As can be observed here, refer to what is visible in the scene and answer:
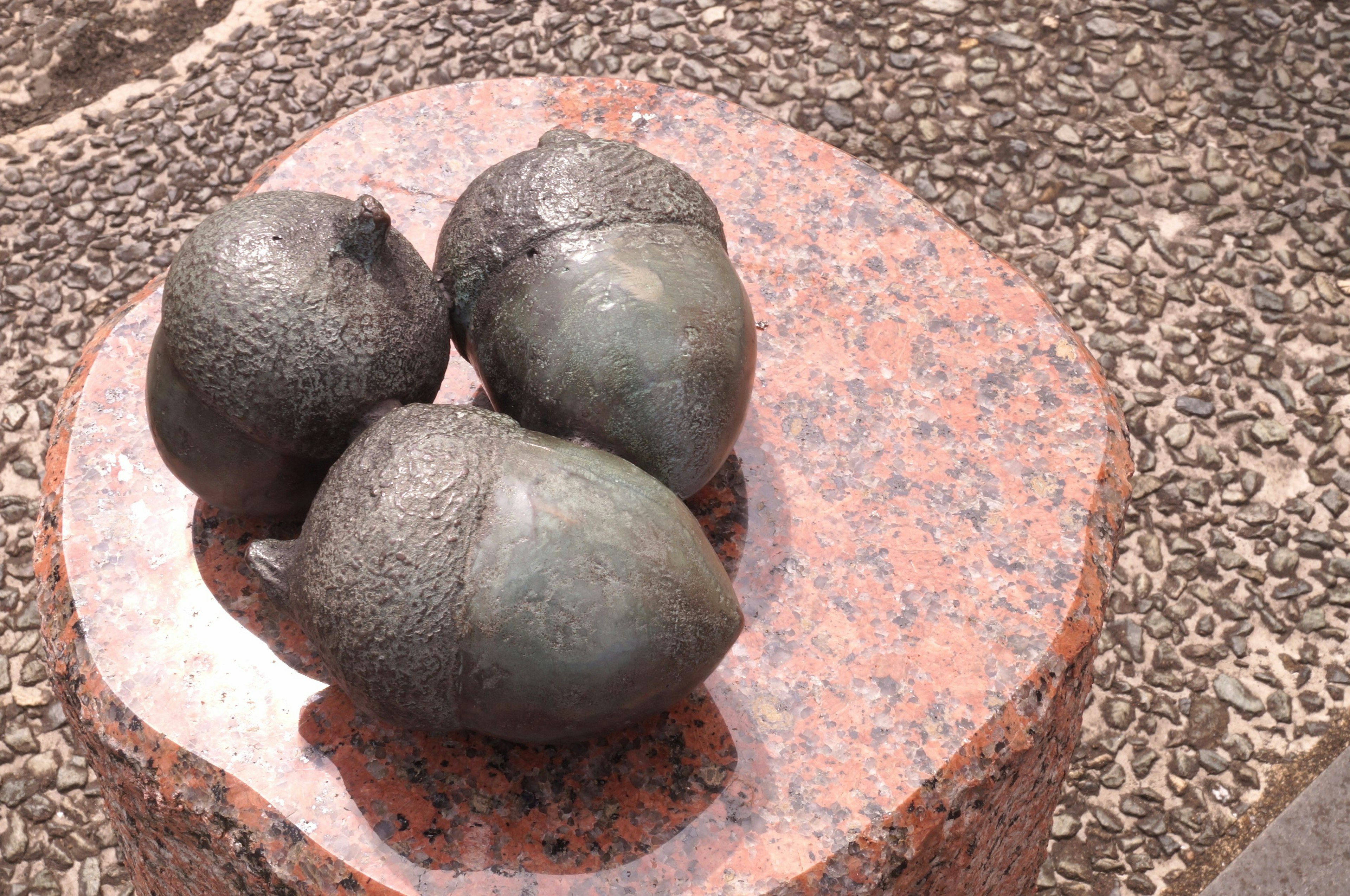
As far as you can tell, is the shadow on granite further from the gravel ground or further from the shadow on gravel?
the shadow on gravel

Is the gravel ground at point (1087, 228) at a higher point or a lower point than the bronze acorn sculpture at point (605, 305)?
lower

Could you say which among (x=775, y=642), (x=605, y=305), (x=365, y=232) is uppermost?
(x=365, y=232)

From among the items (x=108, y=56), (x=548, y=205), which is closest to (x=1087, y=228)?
(x=548, y=205)

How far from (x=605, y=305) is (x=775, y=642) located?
626mm

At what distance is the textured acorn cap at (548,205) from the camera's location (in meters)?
1.85

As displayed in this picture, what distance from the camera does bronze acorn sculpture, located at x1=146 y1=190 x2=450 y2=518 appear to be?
169cm

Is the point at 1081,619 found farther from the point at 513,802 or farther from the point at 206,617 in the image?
the point at 206,617

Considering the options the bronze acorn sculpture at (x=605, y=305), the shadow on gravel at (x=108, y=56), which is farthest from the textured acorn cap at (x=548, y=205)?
the shadow on gravel at (x=108, y=56)

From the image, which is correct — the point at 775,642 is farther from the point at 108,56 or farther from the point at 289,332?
the point at 108,56

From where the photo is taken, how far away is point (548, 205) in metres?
1.85

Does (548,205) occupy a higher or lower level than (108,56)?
higher

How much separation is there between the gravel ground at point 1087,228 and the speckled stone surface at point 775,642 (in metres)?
0.63

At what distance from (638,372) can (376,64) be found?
8.26 ft

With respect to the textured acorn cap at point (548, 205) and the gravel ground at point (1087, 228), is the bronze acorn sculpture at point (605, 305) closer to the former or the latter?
the textured acorn cap at point (548, 205)
